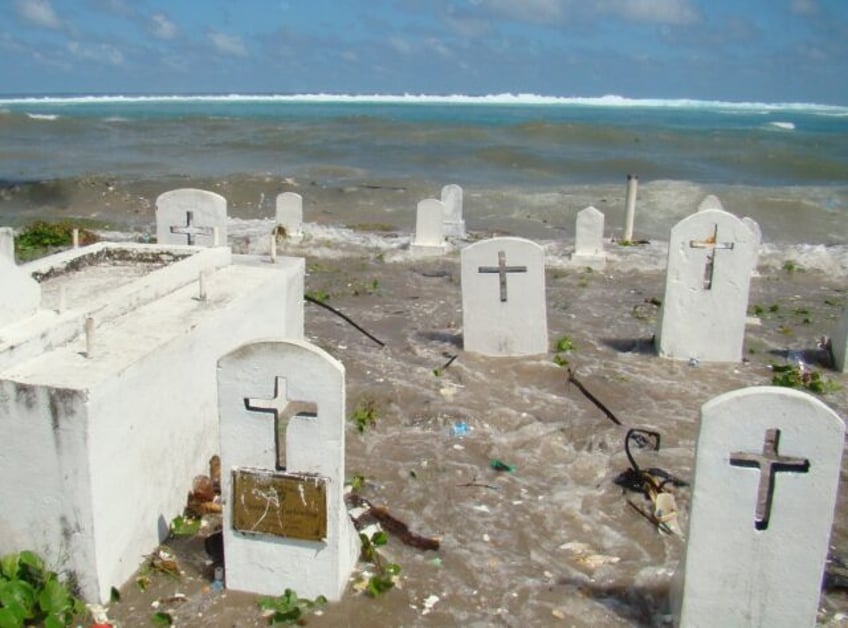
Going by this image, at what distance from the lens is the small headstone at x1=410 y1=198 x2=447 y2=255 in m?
16.1

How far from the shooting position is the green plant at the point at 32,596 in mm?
4320

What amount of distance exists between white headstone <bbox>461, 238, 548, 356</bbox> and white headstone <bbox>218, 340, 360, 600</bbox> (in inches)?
192

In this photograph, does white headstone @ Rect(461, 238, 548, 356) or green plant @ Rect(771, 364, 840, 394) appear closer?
green plant @ Rect(771, 364, 840, 394)

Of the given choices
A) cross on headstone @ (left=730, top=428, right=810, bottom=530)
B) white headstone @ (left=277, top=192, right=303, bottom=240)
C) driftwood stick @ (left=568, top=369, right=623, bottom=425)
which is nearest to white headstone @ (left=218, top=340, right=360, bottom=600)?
cross on headstone @ (left=730, top=428, right=810, bottom=530)

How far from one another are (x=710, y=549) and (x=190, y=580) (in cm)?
293

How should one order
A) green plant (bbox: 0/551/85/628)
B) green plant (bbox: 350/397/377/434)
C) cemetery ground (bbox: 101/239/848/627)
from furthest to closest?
green plant (bbox: 350/397/377/434) < cemetery ground (bbox: 101/239/848/627) < green plant (bbox: 0/551/85/628)

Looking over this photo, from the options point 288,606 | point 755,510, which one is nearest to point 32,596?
point 288,606

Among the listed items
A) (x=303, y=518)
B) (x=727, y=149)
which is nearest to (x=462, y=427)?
(x=303, y=518)

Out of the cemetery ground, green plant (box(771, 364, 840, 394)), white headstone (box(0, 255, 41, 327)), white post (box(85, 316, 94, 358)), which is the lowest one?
the cemetery ground

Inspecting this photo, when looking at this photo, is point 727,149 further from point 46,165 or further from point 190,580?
point 190,580

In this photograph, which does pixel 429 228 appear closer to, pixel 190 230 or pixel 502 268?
pixel 502 268

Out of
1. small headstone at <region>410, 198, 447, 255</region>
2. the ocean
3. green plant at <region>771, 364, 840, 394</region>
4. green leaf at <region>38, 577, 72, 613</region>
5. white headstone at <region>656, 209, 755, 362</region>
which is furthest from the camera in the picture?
the ocean

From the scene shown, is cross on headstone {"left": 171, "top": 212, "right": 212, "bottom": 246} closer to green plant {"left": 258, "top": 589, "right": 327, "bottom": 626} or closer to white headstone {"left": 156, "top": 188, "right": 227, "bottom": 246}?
white headstone {"left": 156, "top": 188, "right": 227, "bottom": 246}

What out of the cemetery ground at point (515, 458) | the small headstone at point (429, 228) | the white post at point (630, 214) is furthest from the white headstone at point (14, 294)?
the white post at point (630, 214)
